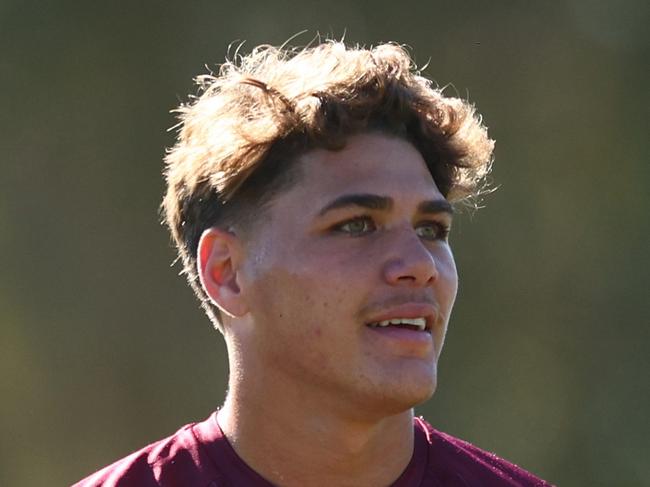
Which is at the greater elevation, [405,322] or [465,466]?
[405,322]

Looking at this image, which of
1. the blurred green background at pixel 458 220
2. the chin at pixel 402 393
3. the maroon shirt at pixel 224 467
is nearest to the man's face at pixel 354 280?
the chin at pixel 402 393

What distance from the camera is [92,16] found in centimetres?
723

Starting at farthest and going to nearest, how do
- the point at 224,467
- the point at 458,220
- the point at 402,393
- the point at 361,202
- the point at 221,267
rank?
the point at 458,220 → the point at 221,267 → the point at 224,467 → the point at 361,202 → the point at 402,393

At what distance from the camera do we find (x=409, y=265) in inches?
101

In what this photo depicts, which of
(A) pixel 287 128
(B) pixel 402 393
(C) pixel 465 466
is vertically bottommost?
(C) pixel 465 466

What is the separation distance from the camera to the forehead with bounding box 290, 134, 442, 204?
2.70 meters

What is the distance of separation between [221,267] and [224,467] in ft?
1.56

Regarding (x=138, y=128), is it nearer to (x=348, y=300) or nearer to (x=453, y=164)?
(x=453, y=164)

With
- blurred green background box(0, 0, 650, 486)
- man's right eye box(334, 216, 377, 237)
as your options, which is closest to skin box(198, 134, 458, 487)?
man's right eye box(334, 216, 377, 237)

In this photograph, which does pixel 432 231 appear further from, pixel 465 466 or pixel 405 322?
pixel 465 466

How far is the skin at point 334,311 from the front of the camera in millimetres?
2562

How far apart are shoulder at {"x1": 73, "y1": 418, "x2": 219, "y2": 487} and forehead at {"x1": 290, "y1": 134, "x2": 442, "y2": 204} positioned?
0.66m

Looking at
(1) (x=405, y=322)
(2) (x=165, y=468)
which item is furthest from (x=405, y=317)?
(2) (x=165, y=468)

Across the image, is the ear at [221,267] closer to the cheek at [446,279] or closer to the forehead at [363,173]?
the forehead at [363,173]
